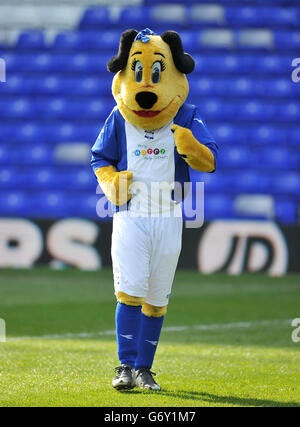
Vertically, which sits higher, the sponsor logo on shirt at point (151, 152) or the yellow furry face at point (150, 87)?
the yellow furry face at point (150, 87)

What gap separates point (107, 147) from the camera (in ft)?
12.3

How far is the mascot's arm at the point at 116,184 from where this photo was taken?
3.65 metres

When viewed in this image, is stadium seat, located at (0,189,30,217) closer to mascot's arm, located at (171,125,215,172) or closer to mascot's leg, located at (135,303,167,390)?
mascot's leg, located at (135,303,167,390)

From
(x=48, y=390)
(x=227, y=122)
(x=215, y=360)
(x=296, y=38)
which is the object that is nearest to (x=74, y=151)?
(x=227, y=122)

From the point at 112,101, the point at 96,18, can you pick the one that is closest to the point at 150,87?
the point at 112,101

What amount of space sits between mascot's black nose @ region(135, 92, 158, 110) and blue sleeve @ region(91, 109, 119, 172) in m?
0.20

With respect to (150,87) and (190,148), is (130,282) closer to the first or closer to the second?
(190,148)

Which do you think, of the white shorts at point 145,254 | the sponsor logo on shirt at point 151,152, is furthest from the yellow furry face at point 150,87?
the white shorts at point 145,254

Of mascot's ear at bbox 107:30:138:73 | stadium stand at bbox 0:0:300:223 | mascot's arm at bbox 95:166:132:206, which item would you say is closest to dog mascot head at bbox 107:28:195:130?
mascot's ear at bbox 107:30:138:73

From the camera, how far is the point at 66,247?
381 inches

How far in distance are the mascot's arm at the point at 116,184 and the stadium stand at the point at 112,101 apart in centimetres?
761

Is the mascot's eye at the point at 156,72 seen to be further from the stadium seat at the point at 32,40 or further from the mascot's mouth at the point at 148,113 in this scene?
the stadium seat at the point at 32,40

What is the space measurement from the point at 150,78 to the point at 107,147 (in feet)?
1.25

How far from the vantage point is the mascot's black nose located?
11.8 ft
